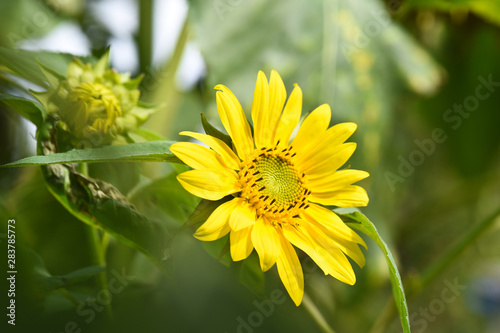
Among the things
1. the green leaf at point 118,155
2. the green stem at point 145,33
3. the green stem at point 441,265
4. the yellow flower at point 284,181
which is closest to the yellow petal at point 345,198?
the yellow flower at point 284,181

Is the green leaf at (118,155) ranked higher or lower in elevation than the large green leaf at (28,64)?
lower

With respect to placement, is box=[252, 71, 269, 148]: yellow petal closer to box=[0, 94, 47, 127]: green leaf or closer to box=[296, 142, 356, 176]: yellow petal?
box=[296, 142, 356, 176]: yellow petal

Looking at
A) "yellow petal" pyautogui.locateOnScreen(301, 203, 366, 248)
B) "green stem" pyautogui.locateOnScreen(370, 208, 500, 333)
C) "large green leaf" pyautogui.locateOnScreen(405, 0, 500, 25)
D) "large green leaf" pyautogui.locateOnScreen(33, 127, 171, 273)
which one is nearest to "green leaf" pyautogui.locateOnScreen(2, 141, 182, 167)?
"large green leaf" pyautogui.locateOnScreen(33, 127, 171, 273)

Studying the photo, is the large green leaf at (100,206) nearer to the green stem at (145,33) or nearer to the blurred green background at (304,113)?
the blurred green background at (304,113)

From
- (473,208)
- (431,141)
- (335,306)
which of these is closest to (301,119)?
(335,306)

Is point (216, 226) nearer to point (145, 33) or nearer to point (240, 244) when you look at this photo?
point (240, 244)

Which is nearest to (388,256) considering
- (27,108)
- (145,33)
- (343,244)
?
(343,244)
